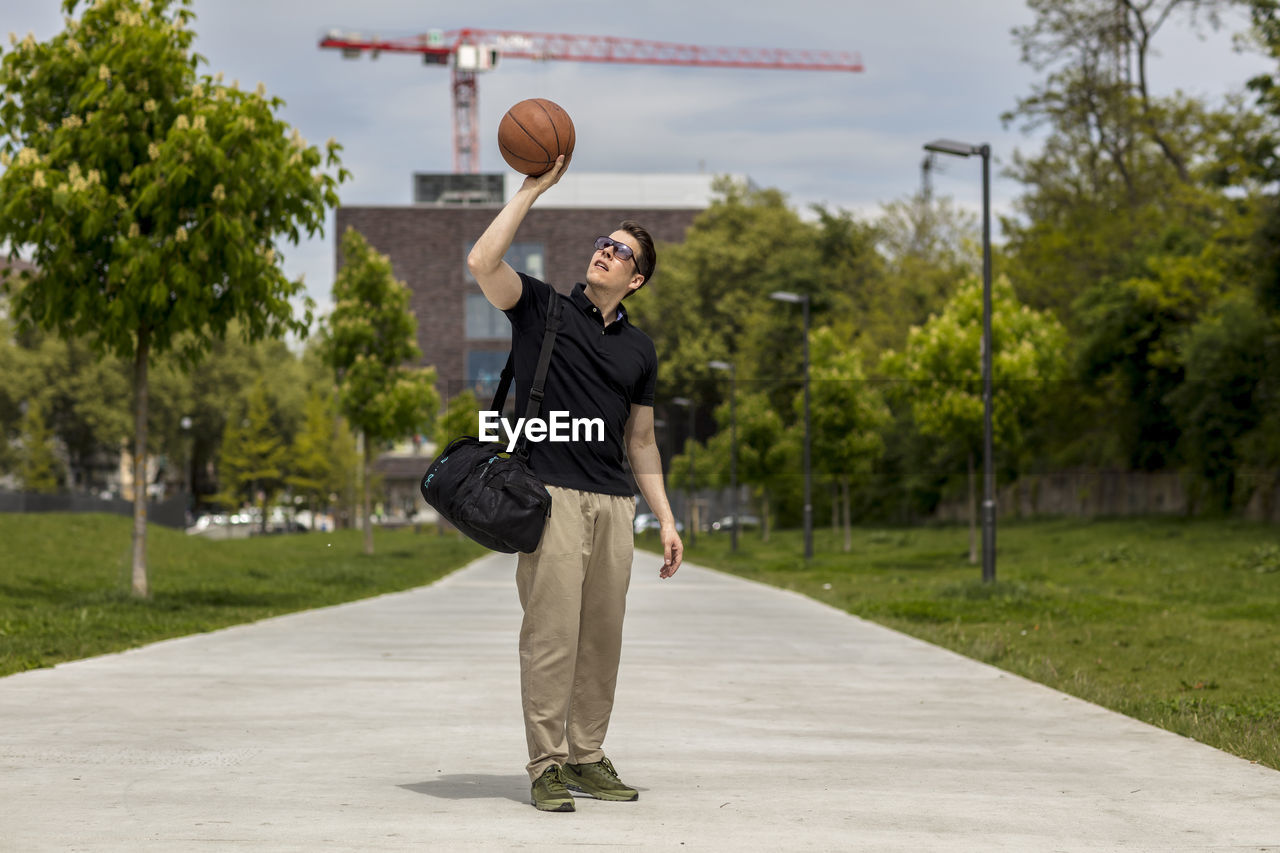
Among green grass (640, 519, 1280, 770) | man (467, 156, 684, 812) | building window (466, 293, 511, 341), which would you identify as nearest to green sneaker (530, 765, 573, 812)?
man (467, 156, 684, 812)

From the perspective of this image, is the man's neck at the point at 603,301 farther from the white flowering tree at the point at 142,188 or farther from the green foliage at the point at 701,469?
the green foliage at the point at 701,469

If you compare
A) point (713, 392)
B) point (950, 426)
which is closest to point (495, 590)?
point (950, 426)

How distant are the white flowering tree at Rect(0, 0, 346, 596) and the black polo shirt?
11.0 m

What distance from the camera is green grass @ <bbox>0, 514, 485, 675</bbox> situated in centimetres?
1291

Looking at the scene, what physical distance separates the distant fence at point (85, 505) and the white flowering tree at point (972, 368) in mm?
29141

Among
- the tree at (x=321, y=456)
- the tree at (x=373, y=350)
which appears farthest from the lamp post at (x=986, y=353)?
the tree at (x=321, y=456)

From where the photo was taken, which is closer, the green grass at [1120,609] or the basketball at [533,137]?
the basketball at [533,137]

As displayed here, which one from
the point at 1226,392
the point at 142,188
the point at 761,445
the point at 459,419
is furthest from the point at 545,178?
the point at 459,419

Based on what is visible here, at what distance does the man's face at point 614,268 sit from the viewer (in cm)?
567

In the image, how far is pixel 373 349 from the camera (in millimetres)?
38938

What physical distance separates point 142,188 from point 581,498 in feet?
40.1

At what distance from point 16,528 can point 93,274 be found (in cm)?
1537

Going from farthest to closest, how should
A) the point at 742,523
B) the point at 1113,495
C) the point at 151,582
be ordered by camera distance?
1. the point at 742,523
2. the point at 1113,495
3. the point at 151,582

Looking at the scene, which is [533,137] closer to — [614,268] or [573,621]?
[614,268]
